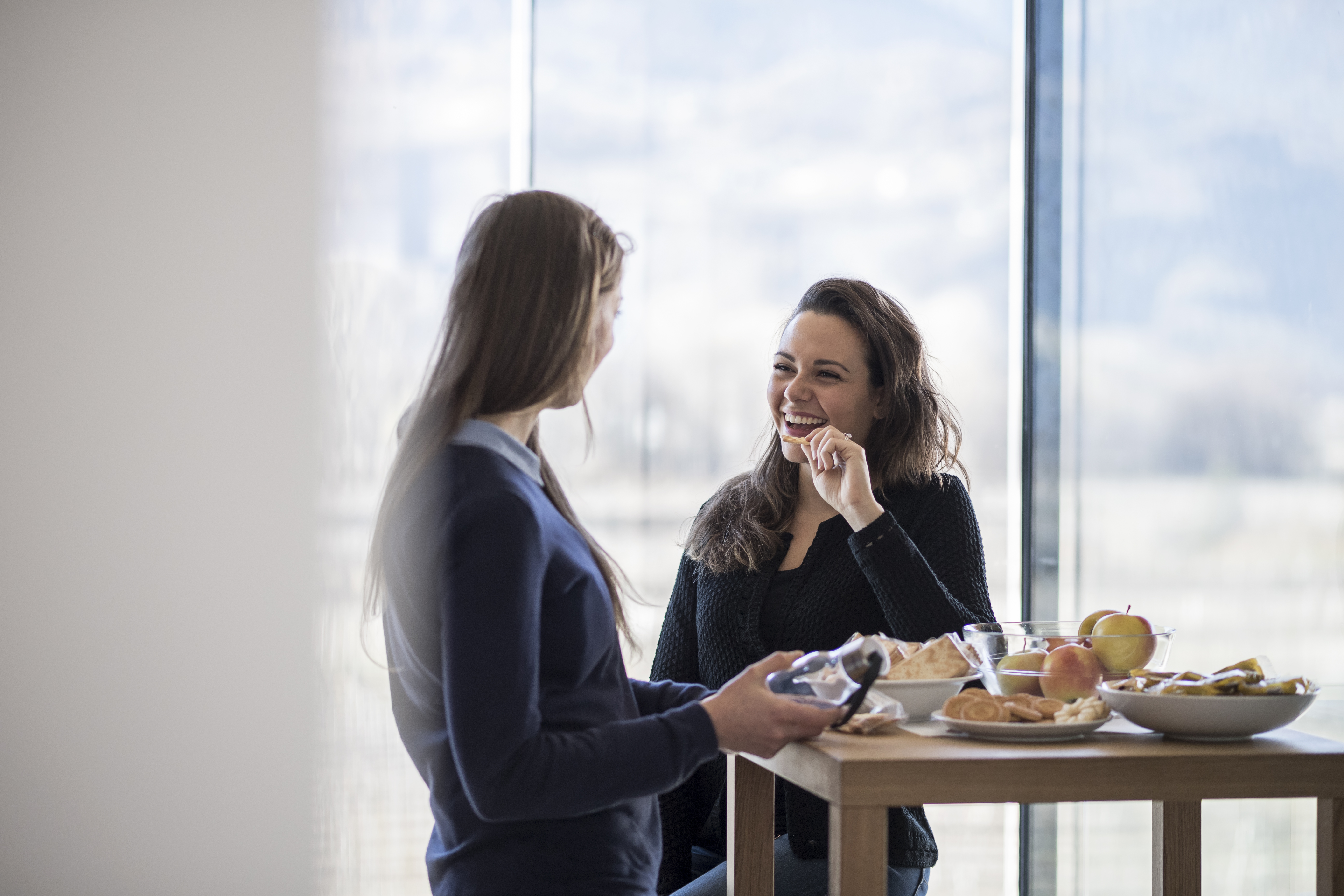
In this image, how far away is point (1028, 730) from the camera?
1062 mm

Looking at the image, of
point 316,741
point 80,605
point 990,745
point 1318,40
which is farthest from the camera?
point 316,741

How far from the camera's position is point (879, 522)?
162cm

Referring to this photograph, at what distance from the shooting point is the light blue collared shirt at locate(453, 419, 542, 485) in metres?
1.05

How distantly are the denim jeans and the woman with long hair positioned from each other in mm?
480

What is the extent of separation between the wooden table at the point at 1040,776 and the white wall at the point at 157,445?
4.76ft

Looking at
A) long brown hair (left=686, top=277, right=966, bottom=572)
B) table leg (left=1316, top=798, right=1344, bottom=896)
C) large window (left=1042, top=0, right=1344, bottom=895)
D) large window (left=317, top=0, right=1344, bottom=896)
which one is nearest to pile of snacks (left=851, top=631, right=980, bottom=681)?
table leg (left=1316, top=798, right=1344, bottom=896)

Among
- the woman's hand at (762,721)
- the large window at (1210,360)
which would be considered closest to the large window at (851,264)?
the large window at (1210,360)

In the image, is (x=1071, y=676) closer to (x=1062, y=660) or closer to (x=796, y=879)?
(x=1062, y=660)

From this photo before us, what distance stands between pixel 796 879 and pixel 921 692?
51 centimetres

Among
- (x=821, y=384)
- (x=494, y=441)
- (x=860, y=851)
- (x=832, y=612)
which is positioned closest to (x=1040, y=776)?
(x=860, y=851)

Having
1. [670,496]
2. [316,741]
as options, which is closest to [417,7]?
[670,496]

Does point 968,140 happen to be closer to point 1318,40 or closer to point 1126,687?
point 1318,40

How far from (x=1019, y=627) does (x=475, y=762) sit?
72 cm

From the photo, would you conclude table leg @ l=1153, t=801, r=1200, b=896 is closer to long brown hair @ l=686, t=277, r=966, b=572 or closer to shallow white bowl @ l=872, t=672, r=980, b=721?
shallow white bowl @ l=872, t=672, r=980, b=721
